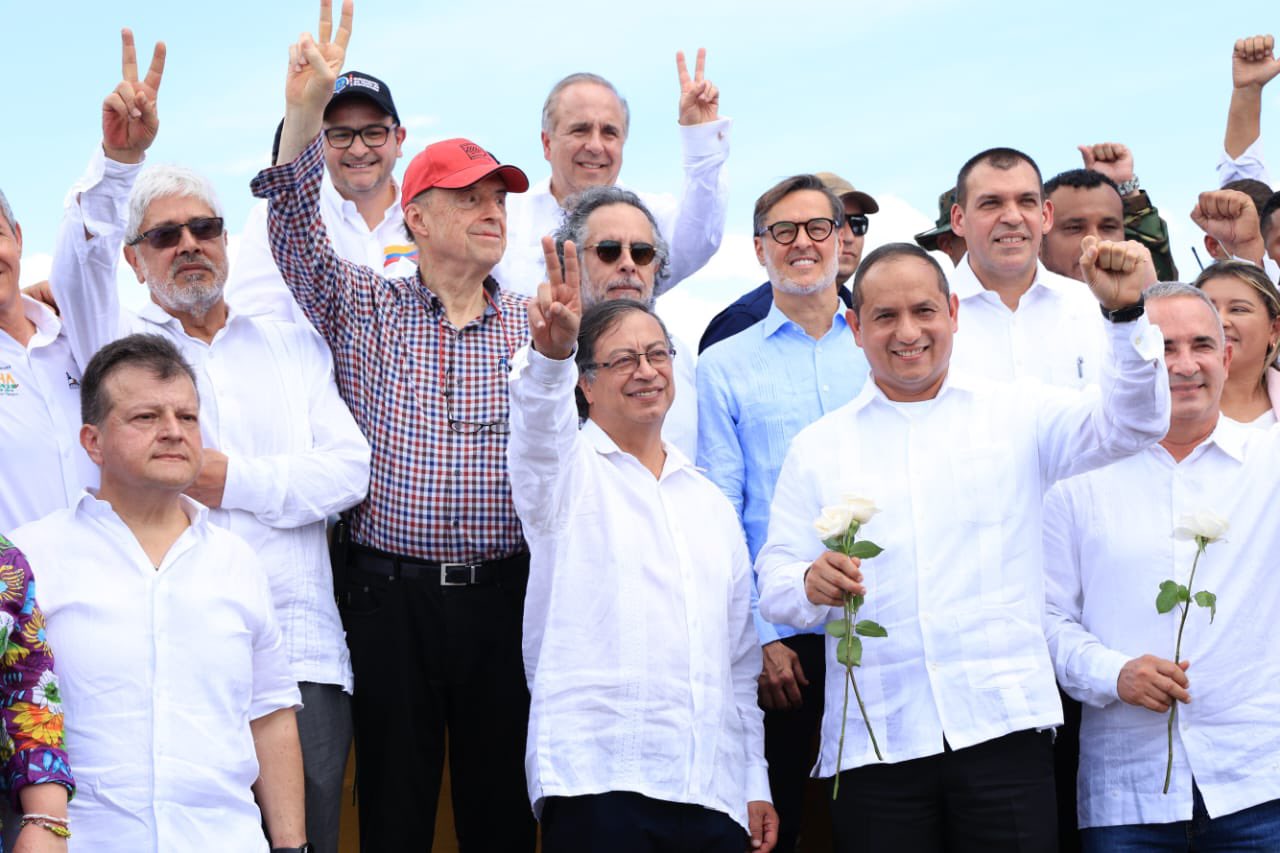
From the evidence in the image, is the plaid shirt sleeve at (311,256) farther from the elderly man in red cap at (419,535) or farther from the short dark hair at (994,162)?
the short dark hair at (994,162)

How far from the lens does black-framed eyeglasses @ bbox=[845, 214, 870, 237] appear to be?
7483 mm

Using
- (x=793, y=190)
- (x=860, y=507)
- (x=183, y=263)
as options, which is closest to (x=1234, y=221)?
(x=793, y=190)

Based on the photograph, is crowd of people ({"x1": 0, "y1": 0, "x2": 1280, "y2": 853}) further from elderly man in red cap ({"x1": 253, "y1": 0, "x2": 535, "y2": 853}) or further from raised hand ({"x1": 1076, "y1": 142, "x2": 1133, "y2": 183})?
raised hand ({"x1": 1076, "y1": 142, "x2": 1133, "y2": 183})

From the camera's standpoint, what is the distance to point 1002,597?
456 centimetres

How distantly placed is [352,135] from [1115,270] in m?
3.83

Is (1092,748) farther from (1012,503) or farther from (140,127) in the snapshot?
(140,127)

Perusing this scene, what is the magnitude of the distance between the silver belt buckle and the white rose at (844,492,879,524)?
1.41 metres

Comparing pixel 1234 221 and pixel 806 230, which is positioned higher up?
pixel 1234 221

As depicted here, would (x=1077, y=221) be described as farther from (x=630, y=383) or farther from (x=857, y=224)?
(x=630, y=383)

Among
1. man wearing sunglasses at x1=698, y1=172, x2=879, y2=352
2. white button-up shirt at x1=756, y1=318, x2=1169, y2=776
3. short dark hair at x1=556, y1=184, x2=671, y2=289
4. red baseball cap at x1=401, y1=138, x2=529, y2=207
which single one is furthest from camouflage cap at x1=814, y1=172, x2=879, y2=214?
white button-up shirt at x1=756, y1=318, x2=1169, y2=776

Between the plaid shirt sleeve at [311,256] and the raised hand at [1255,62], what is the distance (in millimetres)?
5254

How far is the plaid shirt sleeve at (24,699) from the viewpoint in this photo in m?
3.77

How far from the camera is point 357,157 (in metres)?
6.79

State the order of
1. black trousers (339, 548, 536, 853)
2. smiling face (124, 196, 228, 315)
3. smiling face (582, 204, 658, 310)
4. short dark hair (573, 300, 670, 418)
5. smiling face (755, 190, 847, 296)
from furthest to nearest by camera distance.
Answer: smiling face (755, 190, 847, 296)
smiling face (582, 204, 658, 310)
smiling face (124, 196, 228, 315)
black trousers (339, 548, 536, 853)
short dark hair (573, 300, 670, 418)
